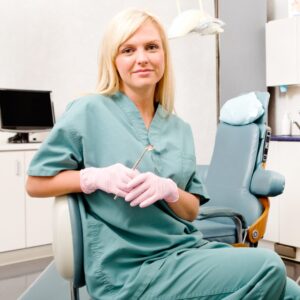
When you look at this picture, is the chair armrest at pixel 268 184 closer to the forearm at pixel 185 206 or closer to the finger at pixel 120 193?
the forearm at pixel 185 206

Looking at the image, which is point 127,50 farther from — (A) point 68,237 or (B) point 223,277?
(B) point 223,277

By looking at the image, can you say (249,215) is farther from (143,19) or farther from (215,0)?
(215,0)

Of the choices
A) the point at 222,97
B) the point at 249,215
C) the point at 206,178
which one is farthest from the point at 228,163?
the point at 222,97

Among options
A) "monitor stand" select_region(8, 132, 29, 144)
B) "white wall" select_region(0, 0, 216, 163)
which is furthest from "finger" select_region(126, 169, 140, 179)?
"white wall" select_region(0, 0, 216, 163)

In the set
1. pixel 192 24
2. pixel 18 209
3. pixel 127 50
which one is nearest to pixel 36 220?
pixel 18 209

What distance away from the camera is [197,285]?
1.04 meters

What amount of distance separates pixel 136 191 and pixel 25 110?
2.39 metres

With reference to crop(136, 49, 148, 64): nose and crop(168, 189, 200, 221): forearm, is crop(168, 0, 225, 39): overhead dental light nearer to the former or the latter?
crop(136, 49, 148, 64): nose

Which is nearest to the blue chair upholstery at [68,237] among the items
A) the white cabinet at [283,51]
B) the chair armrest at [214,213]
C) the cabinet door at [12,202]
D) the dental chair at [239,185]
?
the dental chair at [239,185]

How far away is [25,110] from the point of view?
10.8 ft

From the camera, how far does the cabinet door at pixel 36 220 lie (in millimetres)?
3088

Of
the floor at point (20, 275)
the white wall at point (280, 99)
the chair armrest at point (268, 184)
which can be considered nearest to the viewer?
the chair armrest at point (268, 184)

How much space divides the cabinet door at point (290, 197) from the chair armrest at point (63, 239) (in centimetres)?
227

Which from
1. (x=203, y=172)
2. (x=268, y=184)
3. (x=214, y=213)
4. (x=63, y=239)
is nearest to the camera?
(x=63, y=239)
